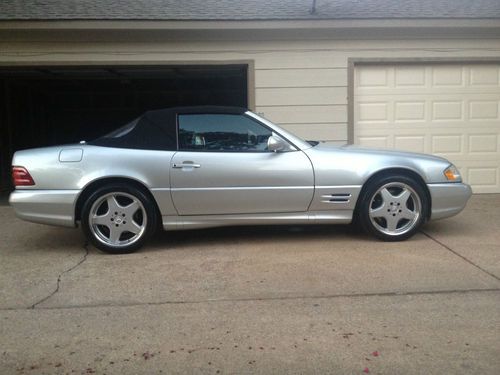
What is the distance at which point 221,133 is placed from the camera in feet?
18.5

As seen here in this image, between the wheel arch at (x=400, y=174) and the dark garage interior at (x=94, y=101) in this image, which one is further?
the dark garage interior at (x=94, y=101)

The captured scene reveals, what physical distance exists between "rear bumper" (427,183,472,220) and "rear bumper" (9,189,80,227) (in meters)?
3.71

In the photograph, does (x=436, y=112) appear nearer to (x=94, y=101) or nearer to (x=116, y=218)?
(x=116, y=218)

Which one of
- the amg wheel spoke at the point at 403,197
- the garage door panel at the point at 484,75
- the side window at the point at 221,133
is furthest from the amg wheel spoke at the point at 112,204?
the garage door panel at the point at 484,75

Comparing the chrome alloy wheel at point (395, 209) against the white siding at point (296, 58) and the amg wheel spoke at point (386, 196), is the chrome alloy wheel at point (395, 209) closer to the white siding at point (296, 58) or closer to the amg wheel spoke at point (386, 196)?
the amg wheel spoke at point (386, 196)

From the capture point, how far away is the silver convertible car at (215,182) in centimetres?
535

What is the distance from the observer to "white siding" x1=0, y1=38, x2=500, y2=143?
321 inches

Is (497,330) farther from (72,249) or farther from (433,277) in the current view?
(72,249)

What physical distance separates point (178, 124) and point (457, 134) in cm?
500

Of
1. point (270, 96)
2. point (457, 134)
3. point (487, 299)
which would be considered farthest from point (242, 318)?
point (457, 134)

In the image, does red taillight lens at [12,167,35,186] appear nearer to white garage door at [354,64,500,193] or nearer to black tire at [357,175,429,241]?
black tire at [357,175,429,241]

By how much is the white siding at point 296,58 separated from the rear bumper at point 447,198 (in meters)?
2.80

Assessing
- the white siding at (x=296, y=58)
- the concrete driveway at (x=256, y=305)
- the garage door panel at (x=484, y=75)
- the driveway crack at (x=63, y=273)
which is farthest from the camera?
the garage door panel at (x=484, y=75)

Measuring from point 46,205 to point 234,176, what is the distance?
189 centimetres
